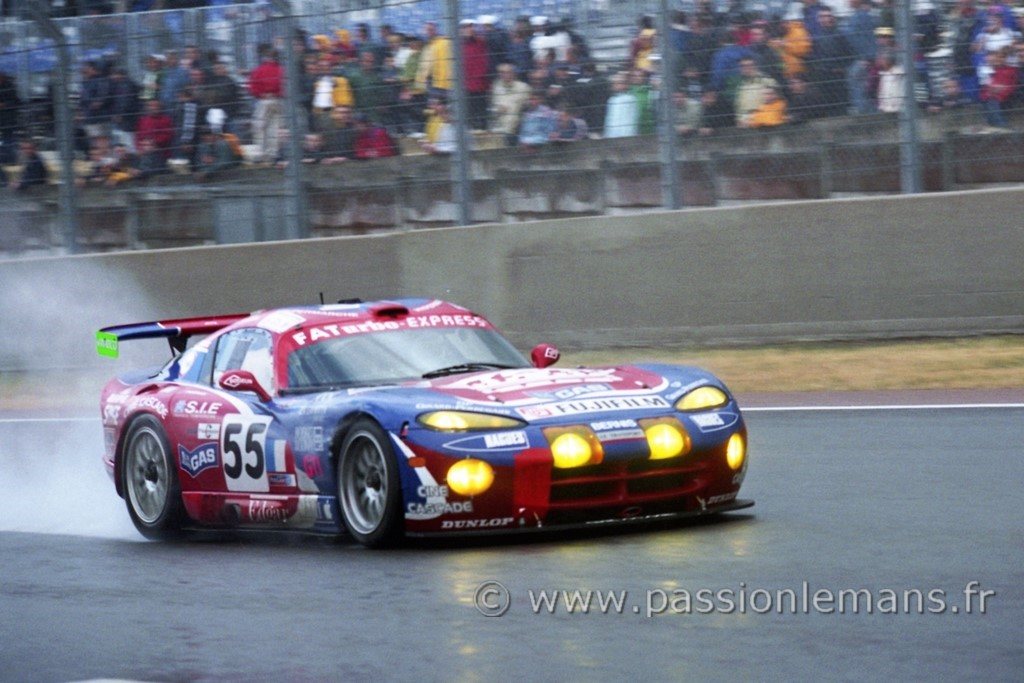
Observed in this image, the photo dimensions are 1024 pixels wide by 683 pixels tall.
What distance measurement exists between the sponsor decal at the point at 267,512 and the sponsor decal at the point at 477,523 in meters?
1.04

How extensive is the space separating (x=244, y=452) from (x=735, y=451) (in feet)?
7.27

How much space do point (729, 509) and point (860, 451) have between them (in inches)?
91.4

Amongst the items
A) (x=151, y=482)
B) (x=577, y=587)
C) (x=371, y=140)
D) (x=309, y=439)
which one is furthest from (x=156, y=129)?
(x=577, y=587)

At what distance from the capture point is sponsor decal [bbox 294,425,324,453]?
24.5 ft

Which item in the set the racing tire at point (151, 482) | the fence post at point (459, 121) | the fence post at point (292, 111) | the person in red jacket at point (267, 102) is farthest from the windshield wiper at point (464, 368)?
the person in red jacket at point (267, 102)

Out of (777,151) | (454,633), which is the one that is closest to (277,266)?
(777,151)

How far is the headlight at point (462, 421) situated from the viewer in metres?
6.98

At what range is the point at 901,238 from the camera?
13305 millimetres

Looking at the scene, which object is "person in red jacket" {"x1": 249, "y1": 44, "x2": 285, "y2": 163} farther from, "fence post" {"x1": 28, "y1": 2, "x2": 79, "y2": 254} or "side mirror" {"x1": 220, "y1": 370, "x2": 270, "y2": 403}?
"side mirror" {"x1": 220, "y1": 370, "x2": 270, "y2": 403}

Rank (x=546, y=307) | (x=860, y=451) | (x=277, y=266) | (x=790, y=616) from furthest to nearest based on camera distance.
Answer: (x=277, y=266)
(x=546, y=307)
(x=860, y=451)
(x=790, y=616)

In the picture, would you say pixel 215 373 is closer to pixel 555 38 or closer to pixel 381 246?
pixel 555 38

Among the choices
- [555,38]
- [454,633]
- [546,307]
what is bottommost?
[546,307]

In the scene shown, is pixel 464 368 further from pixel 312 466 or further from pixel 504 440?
pixel 504 440

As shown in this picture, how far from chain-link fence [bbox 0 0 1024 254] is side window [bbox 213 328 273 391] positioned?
18.8 ft
